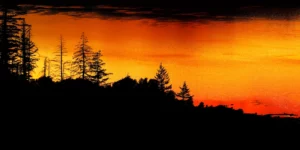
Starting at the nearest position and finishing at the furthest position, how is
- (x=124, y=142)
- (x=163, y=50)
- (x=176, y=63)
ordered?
(x=124, y=142), (x=176, y=63), (x=163, y=50)

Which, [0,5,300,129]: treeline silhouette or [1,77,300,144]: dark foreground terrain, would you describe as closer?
[1,77,300,144]: dark foreground terrain

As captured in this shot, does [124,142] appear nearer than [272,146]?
Yes

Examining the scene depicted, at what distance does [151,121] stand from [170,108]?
377cm

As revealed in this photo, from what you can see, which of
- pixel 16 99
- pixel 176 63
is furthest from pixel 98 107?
pixel 176 63

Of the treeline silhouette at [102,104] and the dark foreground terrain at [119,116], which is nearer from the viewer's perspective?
the dark foreground terrain at [119,116]

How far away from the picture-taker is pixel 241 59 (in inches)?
4050

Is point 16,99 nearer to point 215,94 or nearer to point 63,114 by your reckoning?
point 63,114

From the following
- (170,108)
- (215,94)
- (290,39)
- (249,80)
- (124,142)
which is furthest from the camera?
(290,39)

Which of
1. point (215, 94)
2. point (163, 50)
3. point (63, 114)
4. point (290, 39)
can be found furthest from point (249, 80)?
point (63, 114)

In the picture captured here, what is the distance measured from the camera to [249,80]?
82.8 m

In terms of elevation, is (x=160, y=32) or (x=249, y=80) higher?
(x=160, y=32)

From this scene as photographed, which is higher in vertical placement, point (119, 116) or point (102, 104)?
point (102, 104)

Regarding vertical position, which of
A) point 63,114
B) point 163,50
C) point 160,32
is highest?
point 160,32

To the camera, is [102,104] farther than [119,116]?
Yes
